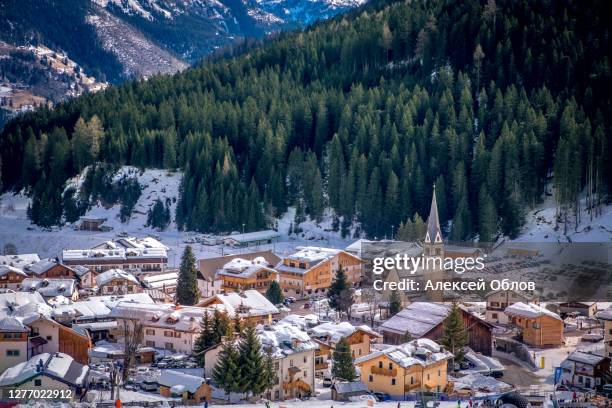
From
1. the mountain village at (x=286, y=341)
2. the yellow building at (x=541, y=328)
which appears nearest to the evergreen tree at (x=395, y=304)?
the mountain village at (x=286, y=341)

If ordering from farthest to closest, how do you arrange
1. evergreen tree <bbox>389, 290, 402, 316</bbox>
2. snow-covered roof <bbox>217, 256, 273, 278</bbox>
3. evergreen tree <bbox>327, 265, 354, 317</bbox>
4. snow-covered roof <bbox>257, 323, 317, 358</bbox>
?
snow-covered roof <bbox>217, 256, 273, 278</bbox>, evergreen tree <bbox>327, 265, 354, 317</bbox>, evergreen tree <bbox>389, 290, 402, 316</bbox>, snow-covered roof <bbox>257, 323, 317, 358</bbox>

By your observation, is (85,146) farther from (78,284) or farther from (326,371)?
(326,371)

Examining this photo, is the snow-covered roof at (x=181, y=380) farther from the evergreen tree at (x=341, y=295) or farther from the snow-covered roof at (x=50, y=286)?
the snow-covered roof at (x=50, y=286)

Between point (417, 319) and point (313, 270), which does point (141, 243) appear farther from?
point (417, 319)

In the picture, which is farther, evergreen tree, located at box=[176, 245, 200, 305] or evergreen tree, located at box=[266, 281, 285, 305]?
evergreen tree, located at box=[266, 281, 285, 305]

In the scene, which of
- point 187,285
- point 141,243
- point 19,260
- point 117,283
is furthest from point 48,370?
point 141,243

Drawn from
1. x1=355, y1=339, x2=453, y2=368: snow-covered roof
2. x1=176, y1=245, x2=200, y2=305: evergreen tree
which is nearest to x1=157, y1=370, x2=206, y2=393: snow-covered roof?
x1=355, y1=339, x2=453, y2=368: snow-covered roof

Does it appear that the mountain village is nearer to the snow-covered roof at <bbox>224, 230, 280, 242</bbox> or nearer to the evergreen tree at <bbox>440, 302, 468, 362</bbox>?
the evergreen tree at <bbox>440, 302, 468, 362</bbox>
